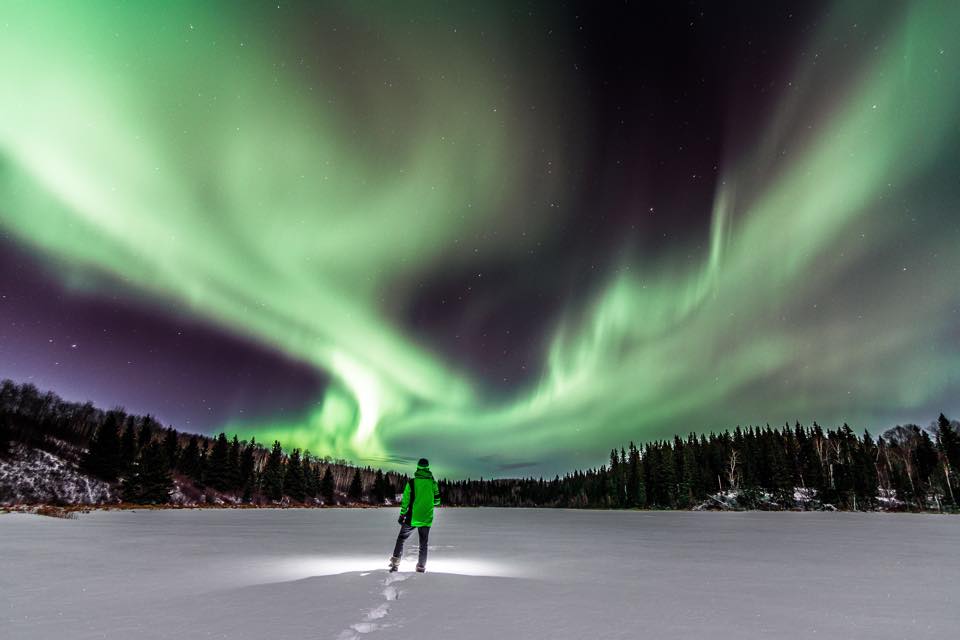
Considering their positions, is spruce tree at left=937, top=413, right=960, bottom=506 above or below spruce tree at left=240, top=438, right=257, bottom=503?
above

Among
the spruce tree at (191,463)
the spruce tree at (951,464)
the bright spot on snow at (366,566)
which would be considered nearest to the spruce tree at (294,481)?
the spruce tree at (191,463)

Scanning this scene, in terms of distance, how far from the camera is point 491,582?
10234 millimetres

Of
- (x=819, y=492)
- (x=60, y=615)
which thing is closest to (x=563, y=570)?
(x=60, y=615)

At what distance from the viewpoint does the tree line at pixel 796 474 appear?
105m

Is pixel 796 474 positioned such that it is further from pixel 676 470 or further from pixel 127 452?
pixel 127 452

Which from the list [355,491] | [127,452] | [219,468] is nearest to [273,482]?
[219,468]

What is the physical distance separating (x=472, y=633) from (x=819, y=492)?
13298 centimetres

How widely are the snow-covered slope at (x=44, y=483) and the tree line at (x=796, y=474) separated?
12046cm

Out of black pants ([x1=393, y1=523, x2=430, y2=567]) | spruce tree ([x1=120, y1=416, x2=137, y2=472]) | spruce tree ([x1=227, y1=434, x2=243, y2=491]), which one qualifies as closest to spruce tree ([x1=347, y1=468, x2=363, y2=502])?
spruce tree ([x1=227, y1=434, x2=243, y2=491])

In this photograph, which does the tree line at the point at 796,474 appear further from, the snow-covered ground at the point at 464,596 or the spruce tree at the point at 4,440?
the spruce tree at the point at 4,440

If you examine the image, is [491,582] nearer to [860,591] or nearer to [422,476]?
[422,476]

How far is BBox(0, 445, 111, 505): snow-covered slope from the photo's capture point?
269ft

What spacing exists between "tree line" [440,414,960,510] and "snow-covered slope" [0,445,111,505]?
395ft

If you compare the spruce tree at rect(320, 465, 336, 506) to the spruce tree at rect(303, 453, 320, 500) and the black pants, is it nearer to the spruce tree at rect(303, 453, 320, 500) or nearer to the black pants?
the spruce tree at rect(303, 453, 320, 500)
